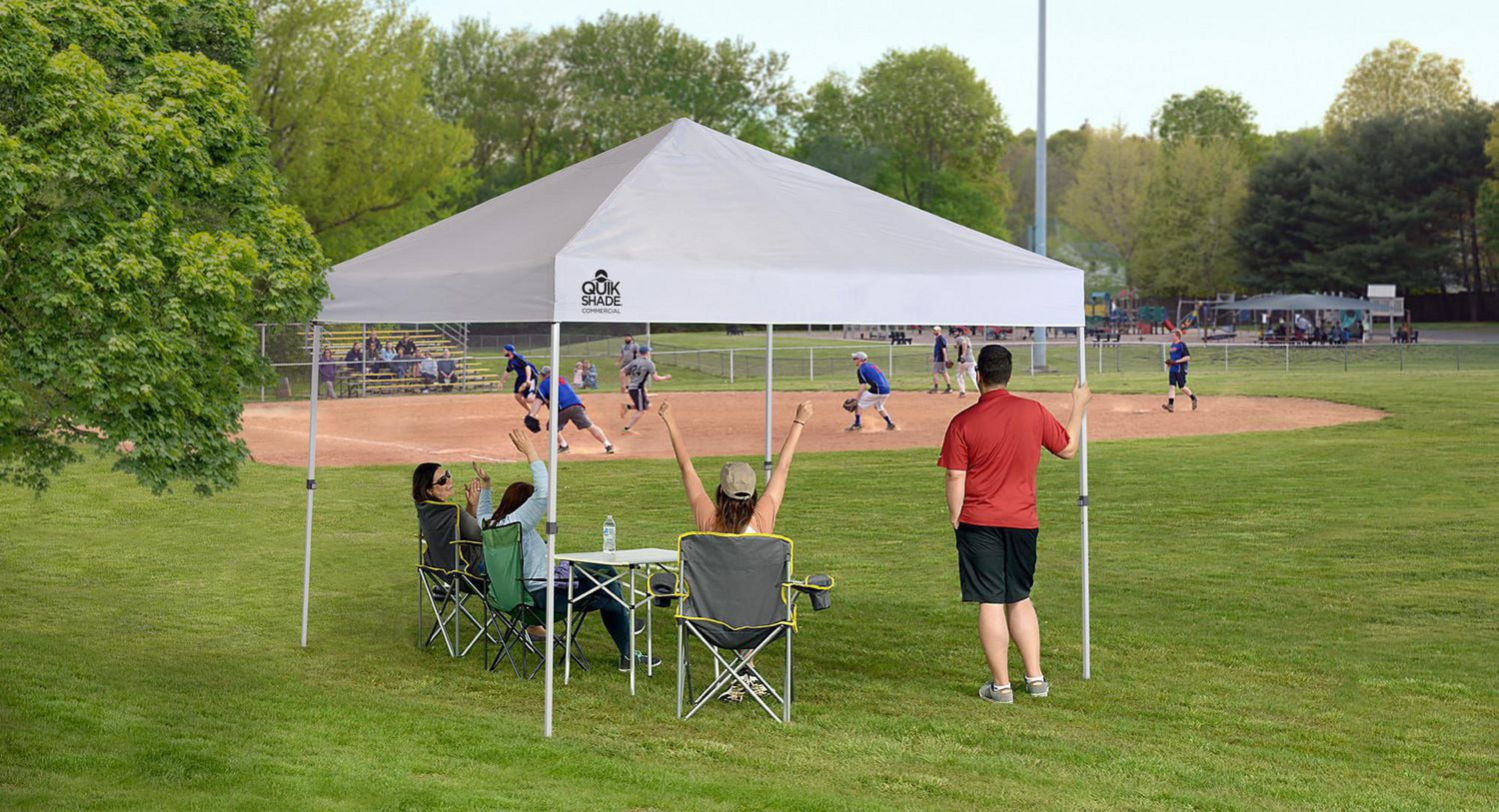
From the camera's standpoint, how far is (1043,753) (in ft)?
23.5

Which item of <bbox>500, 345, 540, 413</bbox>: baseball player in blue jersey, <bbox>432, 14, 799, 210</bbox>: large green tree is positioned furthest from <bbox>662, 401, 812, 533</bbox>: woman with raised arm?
<bbox>432, 14, 799, 210</bbox>: large green tree

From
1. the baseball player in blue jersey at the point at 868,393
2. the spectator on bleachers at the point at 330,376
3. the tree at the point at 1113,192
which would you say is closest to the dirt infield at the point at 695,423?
the baseball player in blue jersey at the point at 868,393

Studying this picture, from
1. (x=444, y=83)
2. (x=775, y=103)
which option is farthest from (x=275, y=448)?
(x=775, y=103)

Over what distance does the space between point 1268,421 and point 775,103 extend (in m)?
69.0

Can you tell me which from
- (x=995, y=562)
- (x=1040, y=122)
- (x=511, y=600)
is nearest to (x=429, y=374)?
(x=1040, y=122)

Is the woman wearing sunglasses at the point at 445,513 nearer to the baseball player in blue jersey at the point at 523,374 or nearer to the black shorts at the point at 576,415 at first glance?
the black shorts at the point at 576,415

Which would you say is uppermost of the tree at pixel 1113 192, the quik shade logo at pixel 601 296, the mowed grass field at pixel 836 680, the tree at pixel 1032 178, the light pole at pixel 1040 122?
the tree at pixel 1032 178

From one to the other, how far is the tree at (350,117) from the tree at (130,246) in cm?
4327

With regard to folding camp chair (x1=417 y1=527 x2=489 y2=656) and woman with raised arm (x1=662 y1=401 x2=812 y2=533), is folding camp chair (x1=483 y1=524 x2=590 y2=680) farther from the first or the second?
woman with raised arm (x1=662 y1=401 x2=812 y2=533)

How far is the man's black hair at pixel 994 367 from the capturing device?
7.94m

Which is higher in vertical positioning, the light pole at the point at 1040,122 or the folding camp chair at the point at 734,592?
the light pole at the point at 1040,122

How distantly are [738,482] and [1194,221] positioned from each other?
85.5 m

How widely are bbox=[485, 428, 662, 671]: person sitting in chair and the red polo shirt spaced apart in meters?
2.14

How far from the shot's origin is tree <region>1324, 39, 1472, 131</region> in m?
91.5
